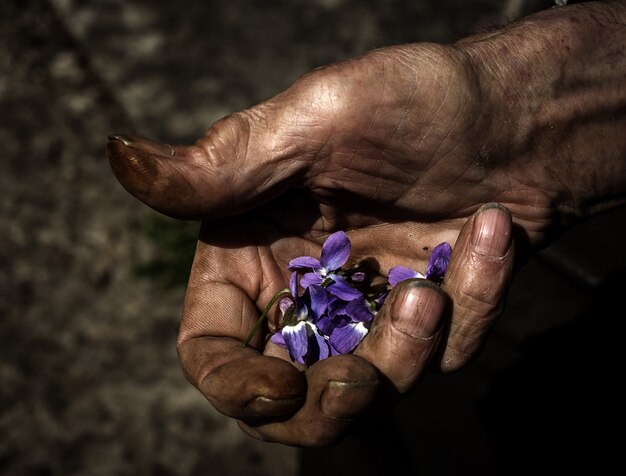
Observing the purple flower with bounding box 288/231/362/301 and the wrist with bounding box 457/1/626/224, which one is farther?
the wrist with bounding box 457/1/626/224

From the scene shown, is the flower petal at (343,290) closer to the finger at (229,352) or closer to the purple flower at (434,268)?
the purple flower at (434,268)

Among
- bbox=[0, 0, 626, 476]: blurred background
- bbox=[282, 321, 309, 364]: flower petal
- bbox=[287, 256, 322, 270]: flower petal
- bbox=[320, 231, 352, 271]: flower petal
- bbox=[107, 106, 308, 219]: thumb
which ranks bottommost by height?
bbox=[0, 0, 626, 476]: blurred background

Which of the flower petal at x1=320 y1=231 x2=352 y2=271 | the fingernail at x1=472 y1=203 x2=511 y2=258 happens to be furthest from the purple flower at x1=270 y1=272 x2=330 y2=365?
the fingernail at x1=472 y1=203 x2=511 y2=258

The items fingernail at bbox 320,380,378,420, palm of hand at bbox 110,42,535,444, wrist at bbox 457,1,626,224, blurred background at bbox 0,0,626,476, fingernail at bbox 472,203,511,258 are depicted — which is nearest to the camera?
fingernail at bbox 320,380,378,420

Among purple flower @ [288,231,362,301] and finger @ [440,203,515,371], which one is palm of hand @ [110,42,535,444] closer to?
finger @ [440,203,515,371]

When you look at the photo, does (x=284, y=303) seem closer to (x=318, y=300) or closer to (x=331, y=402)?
(x=318, y=300)

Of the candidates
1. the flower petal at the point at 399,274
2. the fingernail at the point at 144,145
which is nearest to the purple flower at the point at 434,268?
the flower petal at the point at 399,274

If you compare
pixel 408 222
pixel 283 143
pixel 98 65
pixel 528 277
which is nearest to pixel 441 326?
pixel 408 222

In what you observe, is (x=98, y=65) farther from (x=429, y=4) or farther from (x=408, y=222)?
(x=408, y=222)
